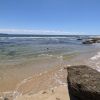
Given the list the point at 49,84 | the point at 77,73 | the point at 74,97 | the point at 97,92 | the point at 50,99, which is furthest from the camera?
the point at 49,84

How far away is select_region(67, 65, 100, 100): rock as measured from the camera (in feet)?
11.0

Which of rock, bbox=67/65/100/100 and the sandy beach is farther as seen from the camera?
the sandy beach

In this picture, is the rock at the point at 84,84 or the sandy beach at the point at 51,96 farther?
the sandy beach at the point at 51,96

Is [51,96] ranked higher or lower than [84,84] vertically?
lower

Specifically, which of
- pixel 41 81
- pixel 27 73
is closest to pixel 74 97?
pixel 41 81

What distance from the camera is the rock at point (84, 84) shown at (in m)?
3.35

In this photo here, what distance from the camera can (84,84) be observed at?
356cm

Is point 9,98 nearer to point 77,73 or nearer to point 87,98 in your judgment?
point 77,73

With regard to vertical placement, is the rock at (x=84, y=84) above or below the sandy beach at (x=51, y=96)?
above

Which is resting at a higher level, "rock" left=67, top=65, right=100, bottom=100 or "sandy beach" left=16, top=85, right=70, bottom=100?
"rock" left=67, top=65, right=100, bottom=100

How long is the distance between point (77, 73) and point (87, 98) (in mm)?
826

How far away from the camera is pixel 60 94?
590 cm

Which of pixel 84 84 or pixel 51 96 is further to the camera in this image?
pixel 51 96

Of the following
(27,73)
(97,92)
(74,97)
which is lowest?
(27,73)
